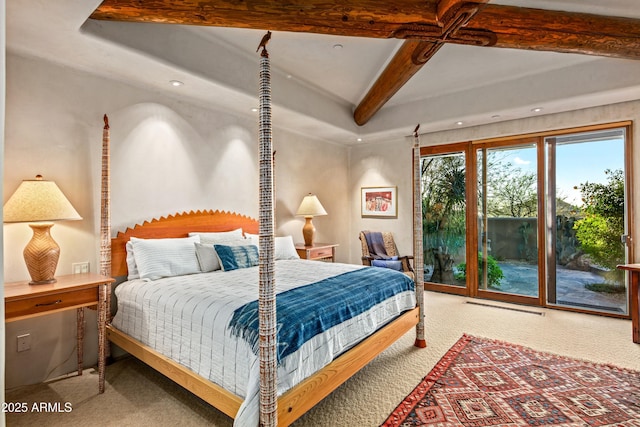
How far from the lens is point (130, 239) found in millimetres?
2949

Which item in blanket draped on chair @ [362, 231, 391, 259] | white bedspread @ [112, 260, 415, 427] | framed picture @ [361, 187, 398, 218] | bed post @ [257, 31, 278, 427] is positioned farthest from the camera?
framed picture @ [361, 187, 398, 218]

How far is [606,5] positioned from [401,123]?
2.53m

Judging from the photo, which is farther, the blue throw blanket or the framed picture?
the framed picture

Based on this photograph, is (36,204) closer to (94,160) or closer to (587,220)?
(94,160)

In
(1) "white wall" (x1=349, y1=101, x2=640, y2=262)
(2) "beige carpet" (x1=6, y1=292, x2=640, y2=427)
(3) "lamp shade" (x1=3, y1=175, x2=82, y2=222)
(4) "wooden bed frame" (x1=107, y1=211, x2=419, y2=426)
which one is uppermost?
(1) "white wall" (x1=349, y1=101, x2=640, y2=262)

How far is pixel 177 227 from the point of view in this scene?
3.41 m

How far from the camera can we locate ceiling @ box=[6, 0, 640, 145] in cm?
238

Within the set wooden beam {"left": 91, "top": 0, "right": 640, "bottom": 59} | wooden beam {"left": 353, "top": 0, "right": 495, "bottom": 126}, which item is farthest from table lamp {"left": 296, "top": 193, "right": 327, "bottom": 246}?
wooden beam {"left": 91, "top": 0, "right": 640, "bottom": 59}

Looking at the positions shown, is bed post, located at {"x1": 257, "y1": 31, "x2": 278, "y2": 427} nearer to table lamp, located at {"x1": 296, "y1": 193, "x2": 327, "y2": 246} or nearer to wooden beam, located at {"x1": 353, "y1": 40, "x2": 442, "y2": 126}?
wooden beam, located at {"x1": 353, "y1": 40, "x2": 442, "y2": 126}

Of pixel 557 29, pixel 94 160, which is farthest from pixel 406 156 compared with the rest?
pixel 94 160

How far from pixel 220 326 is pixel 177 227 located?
1.87 m

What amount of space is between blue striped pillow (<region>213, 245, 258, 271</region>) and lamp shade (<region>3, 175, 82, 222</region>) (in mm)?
1214

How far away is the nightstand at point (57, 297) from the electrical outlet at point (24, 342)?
46 centimetres

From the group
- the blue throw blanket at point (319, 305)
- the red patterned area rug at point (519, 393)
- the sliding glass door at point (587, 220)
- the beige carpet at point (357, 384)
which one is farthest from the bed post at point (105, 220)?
the sliding glass door at point (587, 220)
